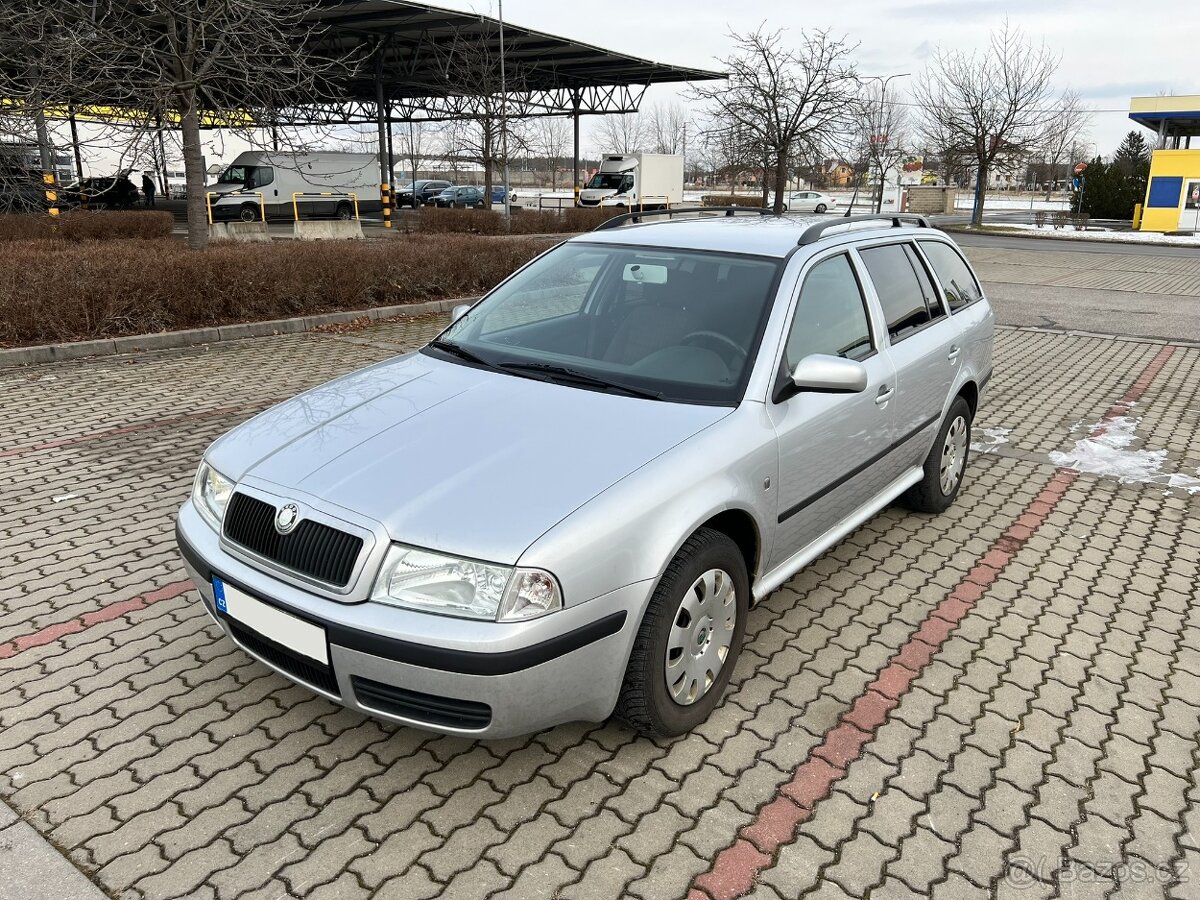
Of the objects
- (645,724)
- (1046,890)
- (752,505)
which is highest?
(752,505)

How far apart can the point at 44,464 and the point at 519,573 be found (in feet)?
15.2

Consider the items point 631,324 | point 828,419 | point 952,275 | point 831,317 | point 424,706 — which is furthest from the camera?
point 952,275

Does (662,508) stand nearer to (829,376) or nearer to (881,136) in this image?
(829,376)

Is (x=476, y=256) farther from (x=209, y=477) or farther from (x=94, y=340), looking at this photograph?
(x=209, y=477)

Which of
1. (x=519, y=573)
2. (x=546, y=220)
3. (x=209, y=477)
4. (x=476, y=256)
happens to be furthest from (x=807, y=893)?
(x=546, y=220)

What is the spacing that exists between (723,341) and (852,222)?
1469mm

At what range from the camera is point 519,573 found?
2410 mm

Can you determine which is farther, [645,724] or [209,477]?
[209,477]

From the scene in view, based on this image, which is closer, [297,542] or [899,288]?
[297,542]

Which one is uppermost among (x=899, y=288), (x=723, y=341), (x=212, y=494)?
(x=899, y=288)

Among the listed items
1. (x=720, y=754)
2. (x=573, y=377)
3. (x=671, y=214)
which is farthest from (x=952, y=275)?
(x=720, y=754)

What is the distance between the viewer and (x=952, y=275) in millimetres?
5207

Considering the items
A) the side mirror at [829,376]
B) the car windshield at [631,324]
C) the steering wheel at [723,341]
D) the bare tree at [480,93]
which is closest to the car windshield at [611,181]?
the bare tree at [480,93]

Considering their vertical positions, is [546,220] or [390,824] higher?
[546,220]
